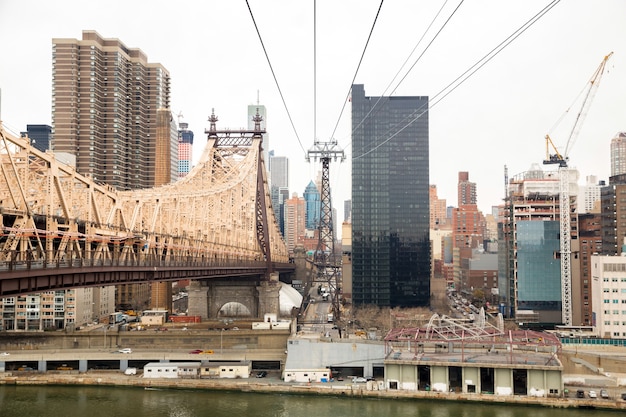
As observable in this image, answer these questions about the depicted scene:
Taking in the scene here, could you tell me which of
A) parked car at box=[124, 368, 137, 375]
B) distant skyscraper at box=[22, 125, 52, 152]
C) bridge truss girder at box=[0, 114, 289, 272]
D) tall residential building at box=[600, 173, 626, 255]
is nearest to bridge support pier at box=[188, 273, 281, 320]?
bridge truss girder at box=[0, 114, 289, 272]

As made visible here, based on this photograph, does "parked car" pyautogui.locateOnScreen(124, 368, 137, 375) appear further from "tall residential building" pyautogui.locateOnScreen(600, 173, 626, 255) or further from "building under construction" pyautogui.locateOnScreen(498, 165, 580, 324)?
"tall residential building" pyautogui.locateOnScreen(600, 173, 626, 255)

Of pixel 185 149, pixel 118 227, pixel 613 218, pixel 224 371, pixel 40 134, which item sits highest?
pixel 185 149

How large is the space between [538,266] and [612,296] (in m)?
8.88

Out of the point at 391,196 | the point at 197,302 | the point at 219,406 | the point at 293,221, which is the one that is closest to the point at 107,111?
the point at 197,302

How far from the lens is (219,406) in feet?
79.8

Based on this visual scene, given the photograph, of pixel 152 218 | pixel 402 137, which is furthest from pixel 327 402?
pixel 402 137

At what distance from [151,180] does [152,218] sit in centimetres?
4277

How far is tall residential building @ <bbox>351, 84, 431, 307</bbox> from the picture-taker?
5228 cm

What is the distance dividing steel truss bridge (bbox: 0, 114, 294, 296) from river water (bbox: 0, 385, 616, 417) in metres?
5.58

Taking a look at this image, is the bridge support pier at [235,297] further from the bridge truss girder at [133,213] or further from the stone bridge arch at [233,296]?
the bridge truss girder at [133,213]

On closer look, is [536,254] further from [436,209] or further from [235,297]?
[436,209]

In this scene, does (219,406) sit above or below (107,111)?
below

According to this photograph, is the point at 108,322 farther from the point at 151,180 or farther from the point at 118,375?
the point at 151,180

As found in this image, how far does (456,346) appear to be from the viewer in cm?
2830
